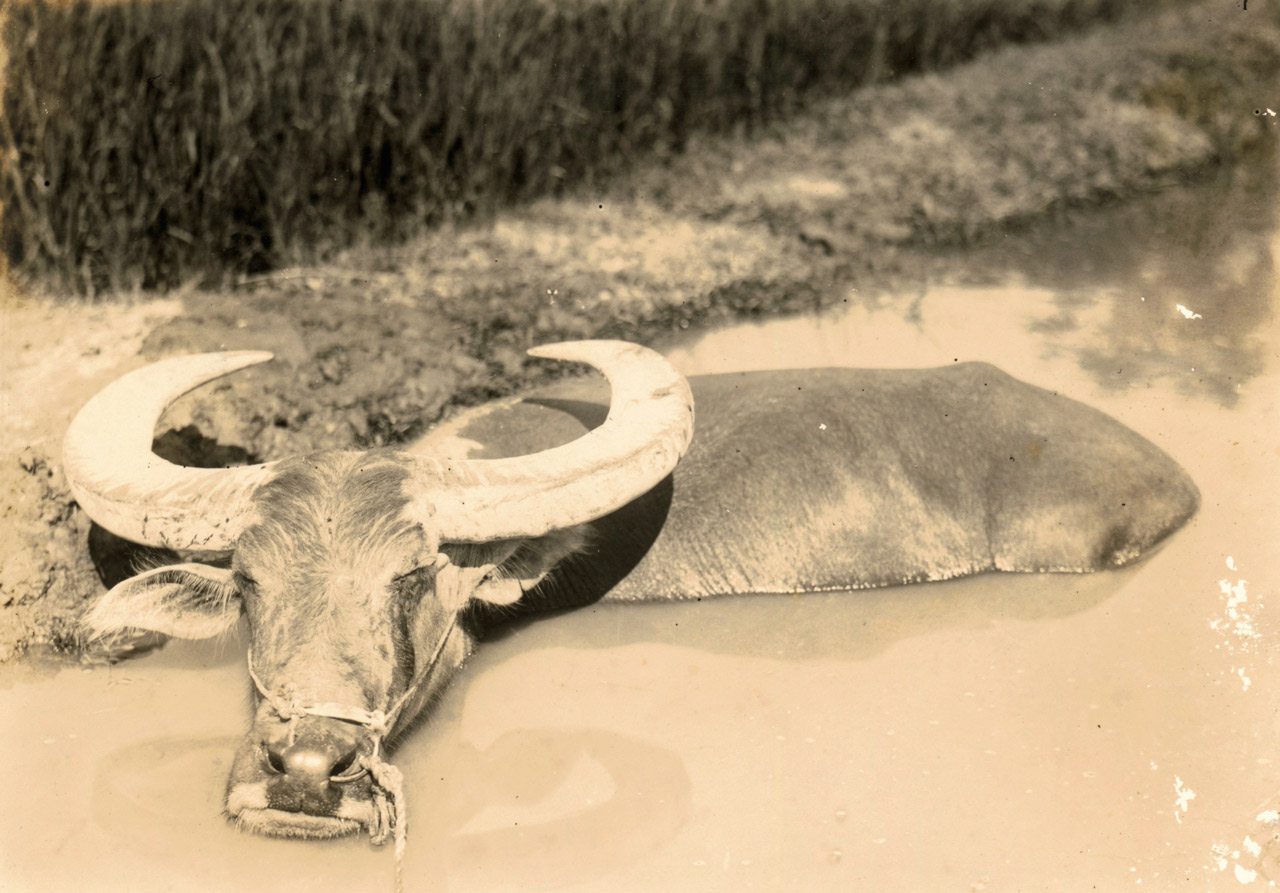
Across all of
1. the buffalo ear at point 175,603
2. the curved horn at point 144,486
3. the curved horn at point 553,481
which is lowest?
the buffalo ear at point 175,603

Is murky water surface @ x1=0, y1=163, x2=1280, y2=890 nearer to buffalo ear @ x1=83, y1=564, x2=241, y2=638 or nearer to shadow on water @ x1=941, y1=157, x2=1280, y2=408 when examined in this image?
shadow on water @ x1=941, y1=157, x2=1280, y2=408

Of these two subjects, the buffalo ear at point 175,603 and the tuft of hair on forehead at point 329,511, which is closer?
the tuft of hair on forehead at point 329,511

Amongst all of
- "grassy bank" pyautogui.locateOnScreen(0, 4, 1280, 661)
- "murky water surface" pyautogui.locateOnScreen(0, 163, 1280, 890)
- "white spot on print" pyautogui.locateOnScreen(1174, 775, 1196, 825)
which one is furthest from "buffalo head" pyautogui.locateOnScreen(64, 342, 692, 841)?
"white spot on print" pyautogui.locateOnScreen(1174, 775, 1196, 825)

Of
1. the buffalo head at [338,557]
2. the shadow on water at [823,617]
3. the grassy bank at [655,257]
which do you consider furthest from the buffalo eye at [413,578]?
the grassy bank at [655,257]

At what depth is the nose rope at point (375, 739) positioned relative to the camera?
2.38m

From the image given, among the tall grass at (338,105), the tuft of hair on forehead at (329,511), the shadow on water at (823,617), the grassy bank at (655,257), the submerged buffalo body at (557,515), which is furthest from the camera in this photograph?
the tall grass at (338,105)

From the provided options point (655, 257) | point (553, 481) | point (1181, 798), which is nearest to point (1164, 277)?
point (655, 257)

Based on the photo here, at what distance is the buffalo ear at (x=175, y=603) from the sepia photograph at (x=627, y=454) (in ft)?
0.04

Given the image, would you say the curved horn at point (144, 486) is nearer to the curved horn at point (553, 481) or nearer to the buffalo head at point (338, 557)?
the buffalo head at point (338, 557)

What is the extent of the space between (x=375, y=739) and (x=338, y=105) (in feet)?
10.7

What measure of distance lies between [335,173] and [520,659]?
264cm

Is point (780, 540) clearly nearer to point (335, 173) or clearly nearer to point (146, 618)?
point (146, 618)

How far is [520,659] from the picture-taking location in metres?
3.26

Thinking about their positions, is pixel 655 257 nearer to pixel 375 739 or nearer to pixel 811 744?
pixel 811 744
